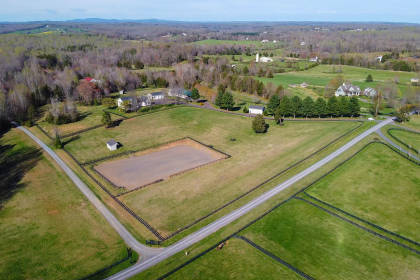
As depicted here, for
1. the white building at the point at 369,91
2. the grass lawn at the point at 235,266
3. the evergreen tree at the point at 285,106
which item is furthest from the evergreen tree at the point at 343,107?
the grass lawn at the point at 235,266

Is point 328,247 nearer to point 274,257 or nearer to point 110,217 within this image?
point 274,257

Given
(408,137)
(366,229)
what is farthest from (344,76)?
(366,229)

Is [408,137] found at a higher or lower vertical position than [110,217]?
higher

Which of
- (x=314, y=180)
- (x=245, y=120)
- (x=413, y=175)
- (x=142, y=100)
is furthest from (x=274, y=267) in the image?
(x=142, y=100)

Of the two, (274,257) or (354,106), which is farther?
(354,106)

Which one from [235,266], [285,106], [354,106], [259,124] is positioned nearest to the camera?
[235,266]

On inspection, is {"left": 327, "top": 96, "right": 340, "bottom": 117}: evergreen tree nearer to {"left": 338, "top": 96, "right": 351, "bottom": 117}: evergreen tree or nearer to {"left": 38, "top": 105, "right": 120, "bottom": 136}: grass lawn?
{"left": 338, "top": 96, "right": 351, "bottom": 117}: evergreen tree
